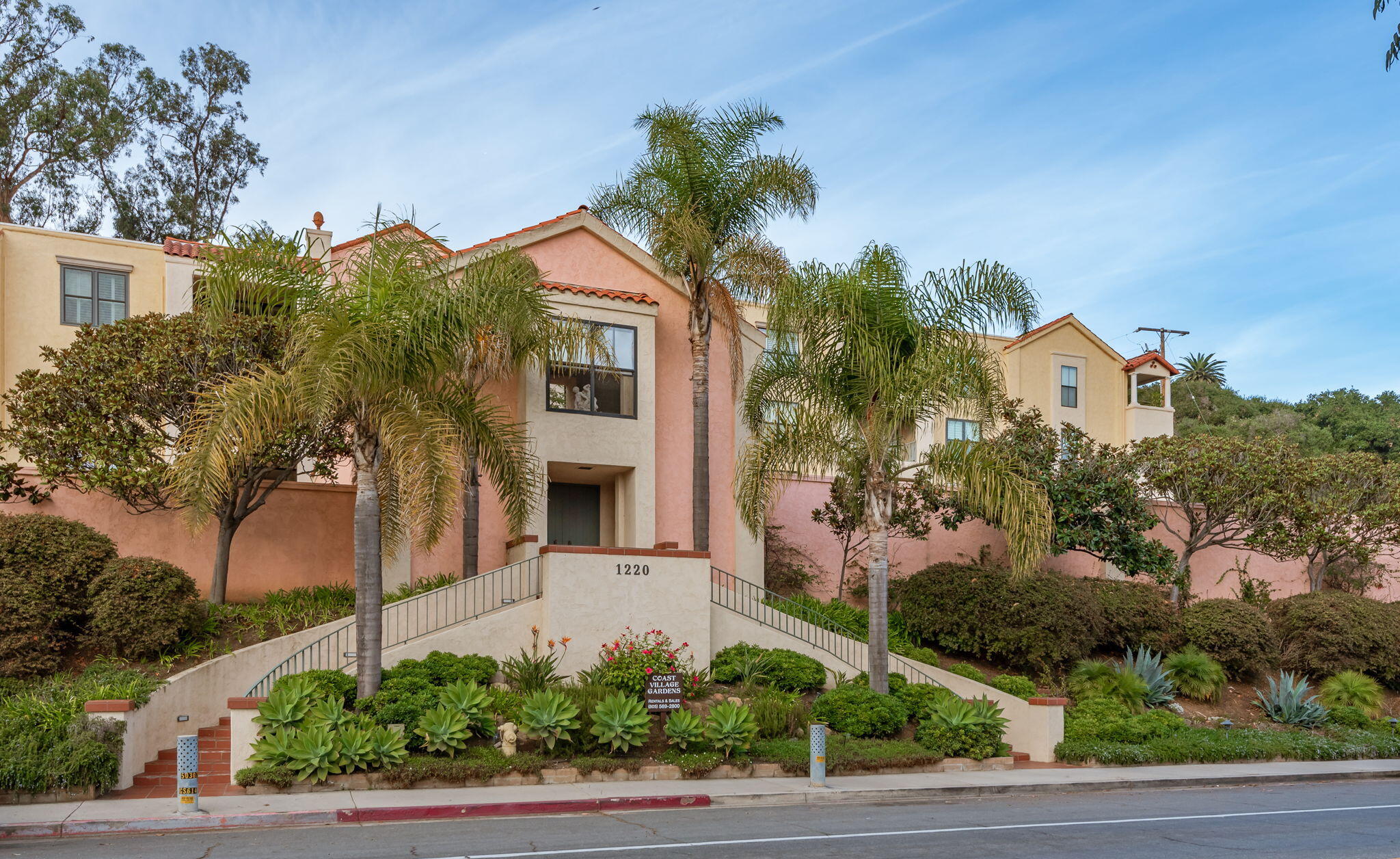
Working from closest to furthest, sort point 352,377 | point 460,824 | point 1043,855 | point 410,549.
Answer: point 1043,855 → point 460,824 → point 352,377 → point 410,549

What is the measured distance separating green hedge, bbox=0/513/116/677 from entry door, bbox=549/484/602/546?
8.69 meters

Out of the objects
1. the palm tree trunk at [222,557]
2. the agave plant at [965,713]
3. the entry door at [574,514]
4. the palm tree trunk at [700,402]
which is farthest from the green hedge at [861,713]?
the palm tree trunk at [222,557]

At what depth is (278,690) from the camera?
1401 cm

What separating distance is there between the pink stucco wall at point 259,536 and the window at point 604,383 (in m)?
4.38

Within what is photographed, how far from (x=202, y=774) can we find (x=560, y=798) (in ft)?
15.3

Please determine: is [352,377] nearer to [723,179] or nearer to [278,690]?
[278,690]

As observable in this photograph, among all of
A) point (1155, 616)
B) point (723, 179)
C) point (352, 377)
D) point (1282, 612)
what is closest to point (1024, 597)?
point (1155, 616)

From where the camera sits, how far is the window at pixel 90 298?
24359mm

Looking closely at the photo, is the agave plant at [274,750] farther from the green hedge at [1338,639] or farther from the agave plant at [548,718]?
the green hedge at [1338,639]

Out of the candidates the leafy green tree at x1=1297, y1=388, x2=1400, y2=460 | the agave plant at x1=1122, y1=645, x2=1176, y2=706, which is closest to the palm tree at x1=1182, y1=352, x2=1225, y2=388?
the leafy green tree at x1=1297, y1=388, x2=1400, y2=460

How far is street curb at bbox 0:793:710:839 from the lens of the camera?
1113cm

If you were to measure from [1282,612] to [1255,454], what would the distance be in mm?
3530

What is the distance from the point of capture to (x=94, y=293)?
24.5 meters

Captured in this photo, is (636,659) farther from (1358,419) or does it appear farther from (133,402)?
(1358,419)
